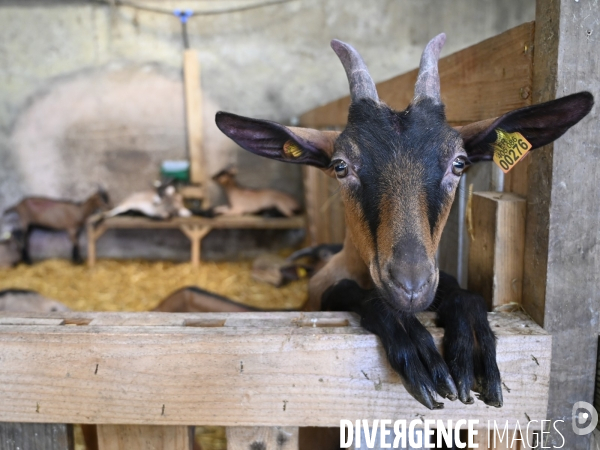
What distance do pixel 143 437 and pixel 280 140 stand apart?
0.97 metres

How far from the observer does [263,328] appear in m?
1.22

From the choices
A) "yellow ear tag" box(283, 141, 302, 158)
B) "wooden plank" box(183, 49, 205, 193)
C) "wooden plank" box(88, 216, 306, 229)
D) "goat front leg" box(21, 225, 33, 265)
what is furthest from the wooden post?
"yellow ear tag" box(283, 141, 302, 158)

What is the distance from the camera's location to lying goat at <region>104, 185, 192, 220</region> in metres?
6.68

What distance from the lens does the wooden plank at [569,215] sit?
44.4 inches

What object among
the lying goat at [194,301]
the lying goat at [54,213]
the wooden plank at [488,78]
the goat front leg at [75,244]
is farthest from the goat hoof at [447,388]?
the goat front leg at [75,244]

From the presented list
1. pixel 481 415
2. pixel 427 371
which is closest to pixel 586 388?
pixel 481 415

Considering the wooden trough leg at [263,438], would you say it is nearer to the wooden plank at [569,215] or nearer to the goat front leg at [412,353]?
the goat front leg at [412,353]

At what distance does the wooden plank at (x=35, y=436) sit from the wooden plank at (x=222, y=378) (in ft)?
0.19

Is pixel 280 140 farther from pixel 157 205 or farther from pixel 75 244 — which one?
pixel 75 244

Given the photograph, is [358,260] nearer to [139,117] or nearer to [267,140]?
[267,140]

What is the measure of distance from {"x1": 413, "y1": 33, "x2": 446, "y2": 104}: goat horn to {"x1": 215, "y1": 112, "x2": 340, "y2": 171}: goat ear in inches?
12.8

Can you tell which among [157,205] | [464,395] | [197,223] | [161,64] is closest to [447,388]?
[464,395]

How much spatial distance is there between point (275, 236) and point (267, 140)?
225 inches

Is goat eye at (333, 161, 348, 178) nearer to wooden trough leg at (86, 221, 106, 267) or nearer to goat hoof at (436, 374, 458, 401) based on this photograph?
goat hoof at (436, 374, 458, 401)
